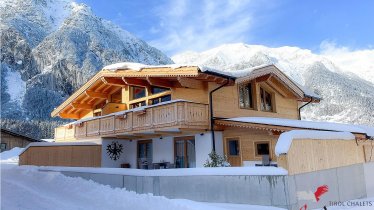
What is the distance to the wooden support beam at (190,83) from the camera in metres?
16.8

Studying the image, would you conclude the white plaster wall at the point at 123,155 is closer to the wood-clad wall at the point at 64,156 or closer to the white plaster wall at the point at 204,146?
the wood-clad wall at the point at 64,156

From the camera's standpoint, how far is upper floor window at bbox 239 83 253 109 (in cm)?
1941

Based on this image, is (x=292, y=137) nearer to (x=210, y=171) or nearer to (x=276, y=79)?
(x=210, y=171)

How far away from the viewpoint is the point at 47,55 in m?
139

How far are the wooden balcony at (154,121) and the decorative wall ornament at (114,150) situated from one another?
1.18m

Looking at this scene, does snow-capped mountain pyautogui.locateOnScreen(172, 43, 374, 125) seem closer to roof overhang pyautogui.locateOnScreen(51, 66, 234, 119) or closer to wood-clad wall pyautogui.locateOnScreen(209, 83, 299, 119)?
roof overhang pyautogui.locateOnScreen(51, 66, 234, 119)

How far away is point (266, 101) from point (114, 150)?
386 inches

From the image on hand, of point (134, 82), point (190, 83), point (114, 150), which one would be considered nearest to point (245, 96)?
point (190, 83)

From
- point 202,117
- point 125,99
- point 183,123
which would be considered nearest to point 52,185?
point 183,123

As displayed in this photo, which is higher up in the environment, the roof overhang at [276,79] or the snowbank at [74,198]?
the roof overhang at [276,79]

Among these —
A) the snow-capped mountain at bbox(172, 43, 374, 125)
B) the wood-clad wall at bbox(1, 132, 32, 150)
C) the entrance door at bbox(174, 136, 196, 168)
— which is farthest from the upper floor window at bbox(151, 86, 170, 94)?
the snow-capped mountain at bbox(172, 43, 374, 125)

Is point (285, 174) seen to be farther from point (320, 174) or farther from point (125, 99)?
point (125, 99)

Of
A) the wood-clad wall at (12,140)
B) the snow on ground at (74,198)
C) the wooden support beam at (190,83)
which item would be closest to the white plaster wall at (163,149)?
the wooden support beam at (190,83)

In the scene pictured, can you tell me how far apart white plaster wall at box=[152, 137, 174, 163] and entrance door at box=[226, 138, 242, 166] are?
128 inches
